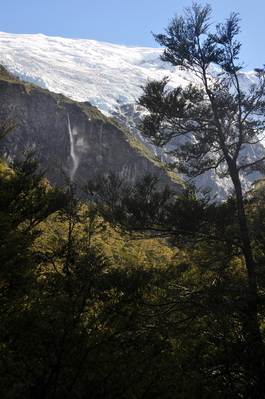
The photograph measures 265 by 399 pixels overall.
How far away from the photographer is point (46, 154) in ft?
300

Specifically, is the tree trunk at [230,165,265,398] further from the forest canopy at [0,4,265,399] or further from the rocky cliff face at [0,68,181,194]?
the rocky cliff face at [0,68,181,194]

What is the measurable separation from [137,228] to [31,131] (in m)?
91.7

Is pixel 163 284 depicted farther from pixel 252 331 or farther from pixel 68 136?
pixel 68 136

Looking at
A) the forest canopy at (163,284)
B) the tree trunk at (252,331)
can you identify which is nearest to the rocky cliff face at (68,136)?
the forest canopy at (163,284)

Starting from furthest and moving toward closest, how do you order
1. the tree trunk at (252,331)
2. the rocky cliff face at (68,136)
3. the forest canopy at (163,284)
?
the rocky cliff face at (68,136)
the tree trunk at (252,331)
the forest canopy at (163,284)

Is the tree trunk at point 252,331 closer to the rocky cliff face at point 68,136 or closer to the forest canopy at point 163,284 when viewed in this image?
the forest canopy at point 163,284

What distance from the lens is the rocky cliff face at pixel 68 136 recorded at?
8659 cm

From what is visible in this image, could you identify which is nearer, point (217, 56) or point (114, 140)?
point (217, 56)

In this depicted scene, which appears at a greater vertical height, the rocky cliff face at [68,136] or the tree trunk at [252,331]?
the rocky cliff face at [68,136]

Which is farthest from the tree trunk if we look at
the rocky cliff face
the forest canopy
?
the rocky cliff face

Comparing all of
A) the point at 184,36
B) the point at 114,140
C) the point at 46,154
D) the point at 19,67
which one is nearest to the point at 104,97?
the point at 19,67

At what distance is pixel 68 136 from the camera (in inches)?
3735

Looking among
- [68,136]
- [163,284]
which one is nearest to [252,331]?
[163,284]

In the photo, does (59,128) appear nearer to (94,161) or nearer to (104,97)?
(94,161)
